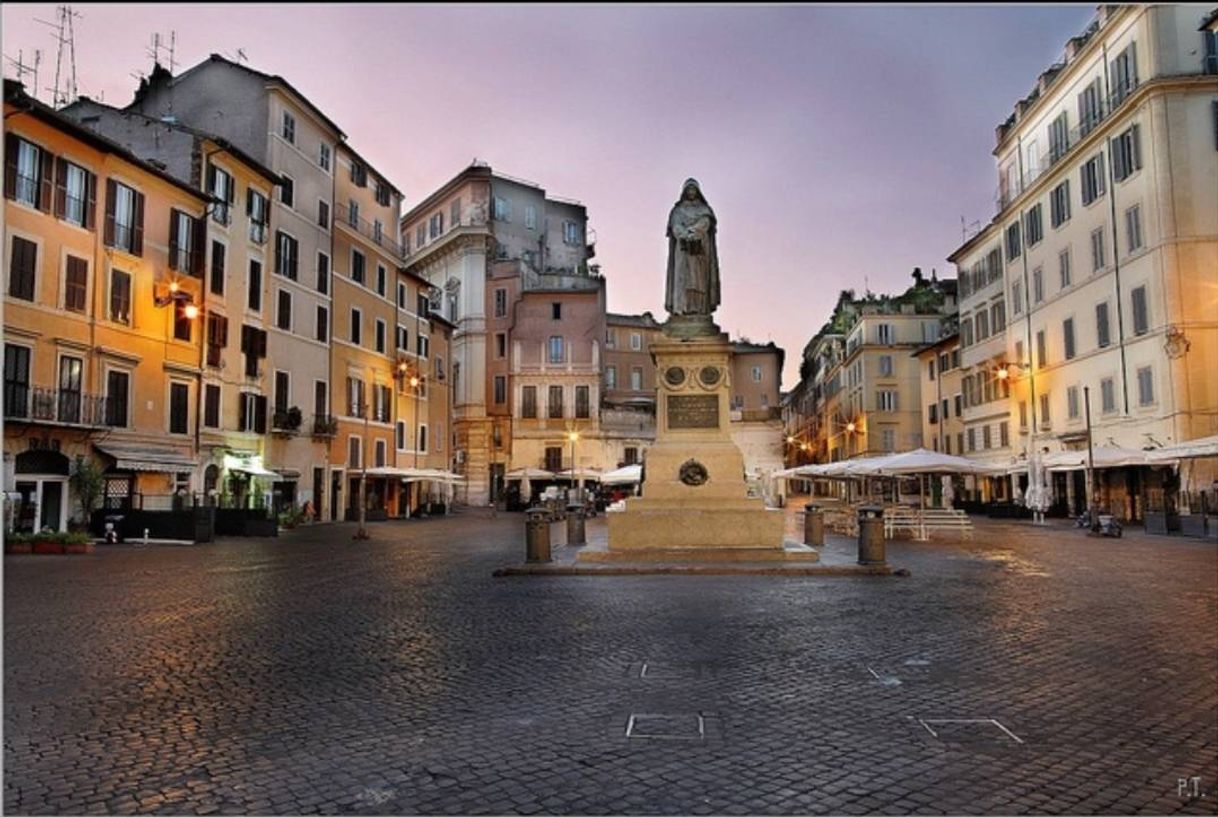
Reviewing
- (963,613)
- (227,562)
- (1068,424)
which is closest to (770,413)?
(1068,424)

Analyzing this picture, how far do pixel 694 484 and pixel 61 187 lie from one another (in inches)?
893

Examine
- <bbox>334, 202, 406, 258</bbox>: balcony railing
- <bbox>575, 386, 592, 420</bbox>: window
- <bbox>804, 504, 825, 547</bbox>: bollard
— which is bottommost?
<bbox>804, 504, 825, 547</bbox>: bollard

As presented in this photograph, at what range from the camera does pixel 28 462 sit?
25.2 meters

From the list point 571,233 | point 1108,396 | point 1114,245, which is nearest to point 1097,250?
point 1114,245

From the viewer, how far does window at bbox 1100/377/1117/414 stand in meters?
36.1

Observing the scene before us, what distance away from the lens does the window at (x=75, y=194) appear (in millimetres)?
26672

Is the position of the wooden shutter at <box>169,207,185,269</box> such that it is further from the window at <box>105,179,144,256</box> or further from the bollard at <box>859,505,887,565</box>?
the bollard at <box>859,505,887,565</box>

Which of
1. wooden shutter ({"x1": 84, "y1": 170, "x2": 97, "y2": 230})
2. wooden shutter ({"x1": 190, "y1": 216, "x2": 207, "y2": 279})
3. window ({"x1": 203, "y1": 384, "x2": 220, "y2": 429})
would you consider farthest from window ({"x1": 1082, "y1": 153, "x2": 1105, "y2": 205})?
wooden shutter ({"x1": 84, "y1": 170, "x2": 97, "y2": 230})

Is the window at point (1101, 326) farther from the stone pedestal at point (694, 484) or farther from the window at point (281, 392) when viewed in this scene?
the window at point (281, 392)

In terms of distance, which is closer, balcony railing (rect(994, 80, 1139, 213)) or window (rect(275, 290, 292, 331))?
balcony railing (rect(994, 80, 1139, 213))

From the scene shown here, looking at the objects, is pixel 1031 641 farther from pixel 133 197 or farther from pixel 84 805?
pixel 133 197

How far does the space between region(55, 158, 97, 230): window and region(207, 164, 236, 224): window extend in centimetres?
636

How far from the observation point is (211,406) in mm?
33969

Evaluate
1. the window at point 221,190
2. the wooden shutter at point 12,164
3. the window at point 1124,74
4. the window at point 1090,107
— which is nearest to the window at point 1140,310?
the window at point 1124,74
